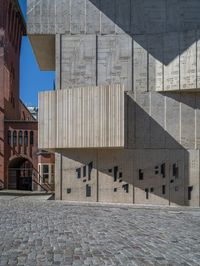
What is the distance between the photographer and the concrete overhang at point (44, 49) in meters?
20.5

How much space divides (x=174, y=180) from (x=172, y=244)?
1040cm

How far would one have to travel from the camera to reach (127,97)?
19.1 m

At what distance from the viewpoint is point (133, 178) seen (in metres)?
18.9

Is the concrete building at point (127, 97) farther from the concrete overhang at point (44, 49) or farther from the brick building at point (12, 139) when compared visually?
the brick building at point (12, 139)

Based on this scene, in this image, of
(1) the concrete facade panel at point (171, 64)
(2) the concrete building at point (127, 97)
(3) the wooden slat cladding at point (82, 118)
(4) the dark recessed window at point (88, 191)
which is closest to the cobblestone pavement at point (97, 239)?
(3) the wooden slat cladding at point (82, 118)

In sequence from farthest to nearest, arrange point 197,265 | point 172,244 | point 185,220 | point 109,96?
1. point 109,96
2. point 185,220
3. point 172,244
4. point 197,265

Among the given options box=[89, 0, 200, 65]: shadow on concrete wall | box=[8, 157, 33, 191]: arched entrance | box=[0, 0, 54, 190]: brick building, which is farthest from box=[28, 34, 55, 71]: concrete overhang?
box=[8, 157, 33, 191]: arched entrance

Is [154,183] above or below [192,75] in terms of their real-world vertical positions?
below

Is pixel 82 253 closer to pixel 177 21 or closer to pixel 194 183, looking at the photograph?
pixel 194 183

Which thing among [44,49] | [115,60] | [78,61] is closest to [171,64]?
[115,60]

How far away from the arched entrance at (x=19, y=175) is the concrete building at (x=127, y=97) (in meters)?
16.7

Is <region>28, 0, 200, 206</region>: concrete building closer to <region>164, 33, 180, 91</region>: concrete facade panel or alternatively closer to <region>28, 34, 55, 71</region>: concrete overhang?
<region>164, 33, 180, 91</region>: concrete facade panel

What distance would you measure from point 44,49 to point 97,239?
16144 millimetres

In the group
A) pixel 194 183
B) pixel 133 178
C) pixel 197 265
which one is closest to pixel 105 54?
pixel 133 178
